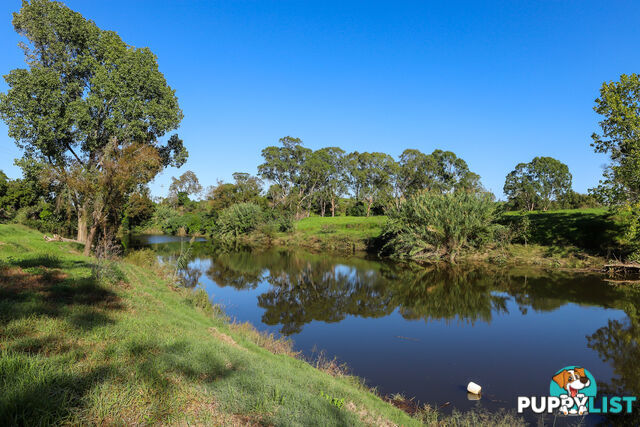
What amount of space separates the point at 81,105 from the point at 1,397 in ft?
66.5

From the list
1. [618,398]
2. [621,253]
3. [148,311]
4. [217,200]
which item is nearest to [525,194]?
[621,253]

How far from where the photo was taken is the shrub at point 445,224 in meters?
26.3

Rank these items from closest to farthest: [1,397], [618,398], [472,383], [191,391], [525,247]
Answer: [1,397], [191,391], [618,398], [472,383], [525,247]

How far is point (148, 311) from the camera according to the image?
26.1 feet

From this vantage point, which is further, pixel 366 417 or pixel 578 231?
pixel 578 231

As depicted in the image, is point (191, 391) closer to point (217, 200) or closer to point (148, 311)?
point (148, 311)

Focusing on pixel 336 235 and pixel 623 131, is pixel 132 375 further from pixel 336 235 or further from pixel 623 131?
pixel 336 235

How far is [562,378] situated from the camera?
818 cm

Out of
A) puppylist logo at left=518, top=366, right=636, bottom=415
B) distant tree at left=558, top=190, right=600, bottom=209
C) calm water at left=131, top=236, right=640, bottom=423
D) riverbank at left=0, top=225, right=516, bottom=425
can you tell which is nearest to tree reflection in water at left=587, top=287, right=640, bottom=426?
calm water at left=131, top=236, right=640, bottom=423

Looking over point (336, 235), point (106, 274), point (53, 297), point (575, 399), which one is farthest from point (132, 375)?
point (336, 235)

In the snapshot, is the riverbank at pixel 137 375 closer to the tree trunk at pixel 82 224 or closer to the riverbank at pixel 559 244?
the tree trunk at pixel 82 224

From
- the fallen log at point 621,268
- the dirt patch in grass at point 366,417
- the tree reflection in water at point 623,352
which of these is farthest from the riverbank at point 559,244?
the dirt patch in grass at point 366,417

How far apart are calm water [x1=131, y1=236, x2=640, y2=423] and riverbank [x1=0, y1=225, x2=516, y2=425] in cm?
187

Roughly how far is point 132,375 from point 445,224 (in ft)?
83.8
